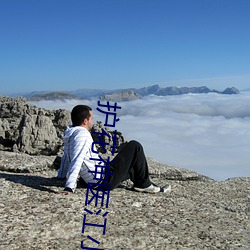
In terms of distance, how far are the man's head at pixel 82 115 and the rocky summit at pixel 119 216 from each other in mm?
1923

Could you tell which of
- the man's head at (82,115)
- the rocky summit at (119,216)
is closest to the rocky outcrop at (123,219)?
the rocky summit at (119,216)

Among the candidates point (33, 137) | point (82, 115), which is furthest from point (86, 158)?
point (33, 137)

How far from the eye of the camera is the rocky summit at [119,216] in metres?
7.48

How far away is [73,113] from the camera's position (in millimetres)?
9562

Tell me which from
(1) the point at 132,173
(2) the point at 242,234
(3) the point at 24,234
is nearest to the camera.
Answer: (3) the point at 24,234

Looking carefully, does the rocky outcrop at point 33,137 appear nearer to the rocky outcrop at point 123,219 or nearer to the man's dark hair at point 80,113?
the rocky outcrop at point 123,219

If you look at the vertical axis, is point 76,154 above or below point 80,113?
below

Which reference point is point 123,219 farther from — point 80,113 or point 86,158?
point 80,113

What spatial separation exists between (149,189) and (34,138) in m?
15.0

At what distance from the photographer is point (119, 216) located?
8.86 m

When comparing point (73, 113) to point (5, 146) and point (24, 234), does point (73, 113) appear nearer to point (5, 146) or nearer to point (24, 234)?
point (24, 234)

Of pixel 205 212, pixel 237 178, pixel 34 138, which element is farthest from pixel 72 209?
pixel 34 138

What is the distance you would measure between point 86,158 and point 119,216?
66.8 inches

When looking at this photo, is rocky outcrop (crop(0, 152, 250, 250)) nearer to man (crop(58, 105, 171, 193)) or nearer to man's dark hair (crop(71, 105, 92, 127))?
man (crop(58, 105, 171, 193))
